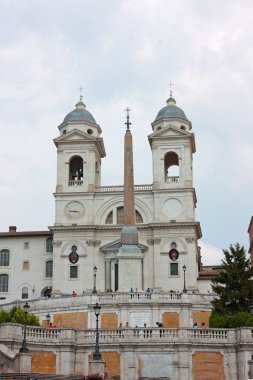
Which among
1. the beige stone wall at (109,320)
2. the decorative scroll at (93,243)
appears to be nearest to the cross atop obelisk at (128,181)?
the decorative scroll at (93,243)

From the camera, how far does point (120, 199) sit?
286 ft

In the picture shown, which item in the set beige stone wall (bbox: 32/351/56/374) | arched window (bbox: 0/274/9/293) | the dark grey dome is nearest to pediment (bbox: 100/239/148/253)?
arched window (bbox: 0/274/9/293)

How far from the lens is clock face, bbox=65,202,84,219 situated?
283 ft

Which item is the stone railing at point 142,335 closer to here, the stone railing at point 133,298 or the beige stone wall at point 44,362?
the beige stone wall at point 44,362

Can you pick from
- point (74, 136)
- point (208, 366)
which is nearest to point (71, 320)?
point (208, 366)

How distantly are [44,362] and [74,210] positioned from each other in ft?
160

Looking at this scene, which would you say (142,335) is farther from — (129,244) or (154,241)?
(154,241)

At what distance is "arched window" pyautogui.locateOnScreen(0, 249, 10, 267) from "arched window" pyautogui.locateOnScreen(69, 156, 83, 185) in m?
11.8

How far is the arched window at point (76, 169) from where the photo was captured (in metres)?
90.2

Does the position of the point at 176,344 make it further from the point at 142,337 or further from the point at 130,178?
the point at 130,178

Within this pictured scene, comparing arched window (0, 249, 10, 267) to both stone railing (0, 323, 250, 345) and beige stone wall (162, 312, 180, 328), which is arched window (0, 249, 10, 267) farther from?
stone railing (0, 323, 250, 345)

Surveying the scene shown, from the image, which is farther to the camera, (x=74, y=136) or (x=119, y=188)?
(x=74, y=136)

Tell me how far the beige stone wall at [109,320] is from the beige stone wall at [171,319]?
385cm

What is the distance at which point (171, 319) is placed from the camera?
5753 cm
